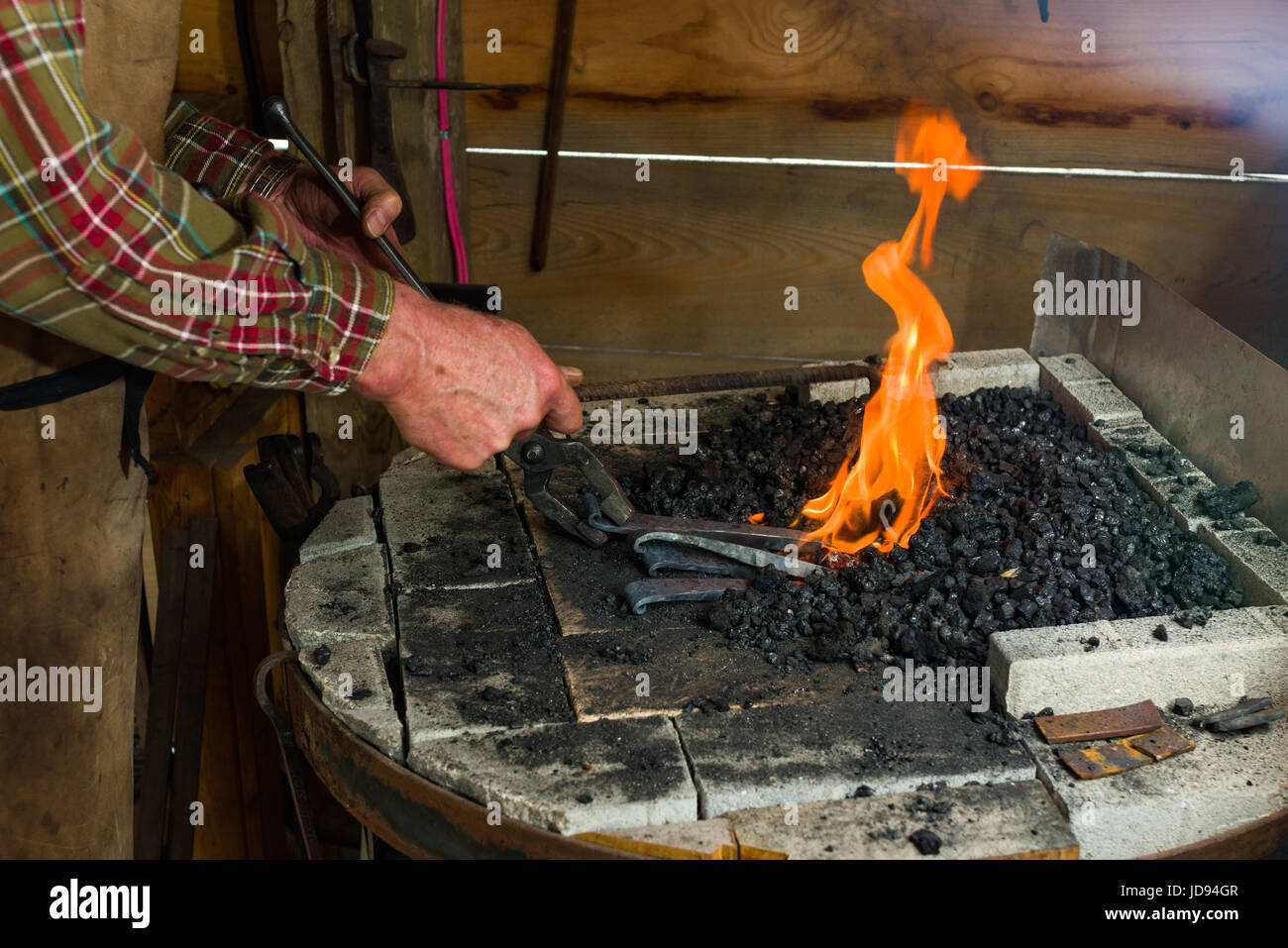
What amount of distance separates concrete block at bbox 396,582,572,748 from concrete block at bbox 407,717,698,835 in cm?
4

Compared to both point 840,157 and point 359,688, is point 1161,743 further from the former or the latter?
point 840,157

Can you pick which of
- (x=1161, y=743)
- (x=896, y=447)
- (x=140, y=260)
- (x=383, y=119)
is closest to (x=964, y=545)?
(x=896, y=447)

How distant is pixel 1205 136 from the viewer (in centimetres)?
389

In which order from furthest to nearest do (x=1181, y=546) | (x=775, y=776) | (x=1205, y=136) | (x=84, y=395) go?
(x=1205, y=136) → (x=1181, y=546) → (x=84, y=395) → (x=775, y=776)

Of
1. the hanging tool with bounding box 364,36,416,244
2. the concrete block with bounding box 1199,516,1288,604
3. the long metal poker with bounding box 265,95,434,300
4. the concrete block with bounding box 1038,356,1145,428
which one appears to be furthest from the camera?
the hanging tool with bounding box 364,36,416,244

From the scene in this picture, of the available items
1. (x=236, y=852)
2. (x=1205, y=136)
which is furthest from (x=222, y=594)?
(x=1205, y=136)

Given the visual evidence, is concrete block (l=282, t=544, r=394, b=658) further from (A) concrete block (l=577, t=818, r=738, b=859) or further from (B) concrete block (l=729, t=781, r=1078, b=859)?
(B) concrete block (l=729, t=781, r=1078, b=859)

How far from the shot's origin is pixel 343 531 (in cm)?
262

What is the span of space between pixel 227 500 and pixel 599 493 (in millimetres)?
1555

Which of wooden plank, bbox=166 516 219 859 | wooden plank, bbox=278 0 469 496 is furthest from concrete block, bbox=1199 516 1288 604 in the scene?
wooden plank, bbox=166 516 219 859

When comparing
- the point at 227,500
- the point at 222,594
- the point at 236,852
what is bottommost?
the point at 236,852

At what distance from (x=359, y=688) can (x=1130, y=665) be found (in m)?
1.30

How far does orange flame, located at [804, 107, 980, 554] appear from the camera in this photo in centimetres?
258
